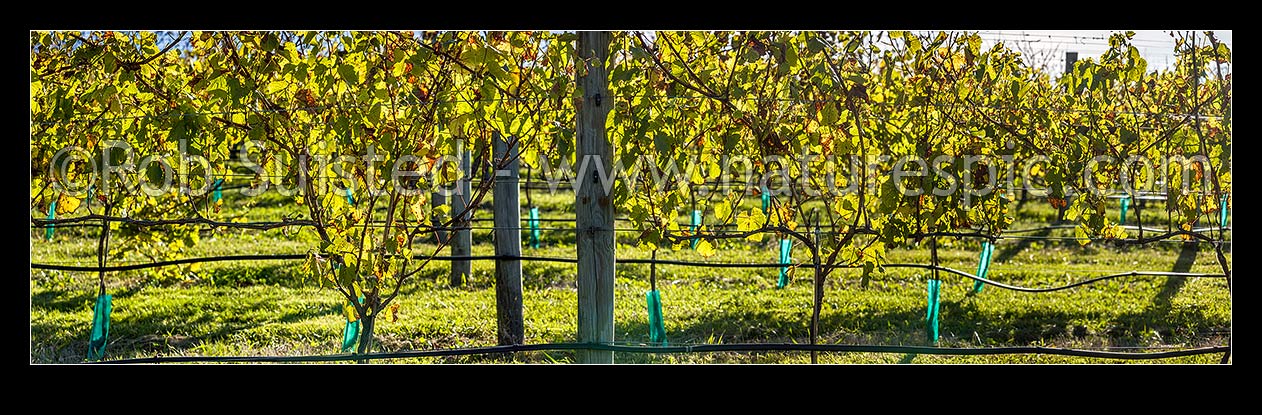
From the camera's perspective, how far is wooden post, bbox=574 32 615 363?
110 inches

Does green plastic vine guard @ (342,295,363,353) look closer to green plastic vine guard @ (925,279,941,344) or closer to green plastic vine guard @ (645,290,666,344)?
green plastic vine guard @ (645,290,666,344)

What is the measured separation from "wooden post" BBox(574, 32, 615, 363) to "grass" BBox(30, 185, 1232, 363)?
2.53 feet

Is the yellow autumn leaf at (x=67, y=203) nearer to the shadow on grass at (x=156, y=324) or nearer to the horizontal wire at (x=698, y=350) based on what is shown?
the horizontal wire at (x=698, y=350)

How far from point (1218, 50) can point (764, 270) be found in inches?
112

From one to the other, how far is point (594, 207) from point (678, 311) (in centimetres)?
209

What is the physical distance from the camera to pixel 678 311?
4.86 meters

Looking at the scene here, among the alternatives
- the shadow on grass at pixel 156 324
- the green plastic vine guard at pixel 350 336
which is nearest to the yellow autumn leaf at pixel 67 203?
the green plastic vine guard at pixel 350 336

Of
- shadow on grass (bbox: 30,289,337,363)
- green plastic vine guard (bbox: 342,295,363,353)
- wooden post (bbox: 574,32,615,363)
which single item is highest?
wooden post (bbox: 574,32,615,363)

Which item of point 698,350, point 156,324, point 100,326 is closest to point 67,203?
point 100,326

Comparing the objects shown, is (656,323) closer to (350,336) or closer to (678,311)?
(350,336)

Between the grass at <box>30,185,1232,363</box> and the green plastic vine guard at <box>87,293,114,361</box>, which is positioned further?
the grass at <box>30,185,1232,363</box>

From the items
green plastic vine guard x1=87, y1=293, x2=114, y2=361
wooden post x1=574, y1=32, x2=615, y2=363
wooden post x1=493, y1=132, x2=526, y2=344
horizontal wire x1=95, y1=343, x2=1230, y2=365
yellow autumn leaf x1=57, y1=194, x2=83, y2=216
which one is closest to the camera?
wooden post x1=574, y1=32, x2=615, y2=363

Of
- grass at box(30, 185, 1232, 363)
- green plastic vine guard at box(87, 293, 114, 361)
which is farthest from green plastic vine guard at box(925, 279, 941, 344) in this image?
green plastic vine guard at box(87, 293, 114, 361)

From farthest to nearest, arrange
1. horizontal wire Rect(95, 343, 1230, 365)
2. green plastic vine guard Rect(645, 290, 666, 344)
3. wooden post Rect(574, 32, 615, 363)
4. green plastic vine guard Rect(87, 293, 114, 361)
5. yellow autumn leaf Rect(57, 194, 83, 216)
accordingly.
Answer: green plastic vine guard Rect(87, 293, 114, 361), green plastic vine guard Rect(645, 290, 666, 344), yellow autumn leaf Rect(57, 194, 83, 216), horizontal wire Rect(95, 343, 1230, 365), wooden post Rect(574, 32, 615, 363)
